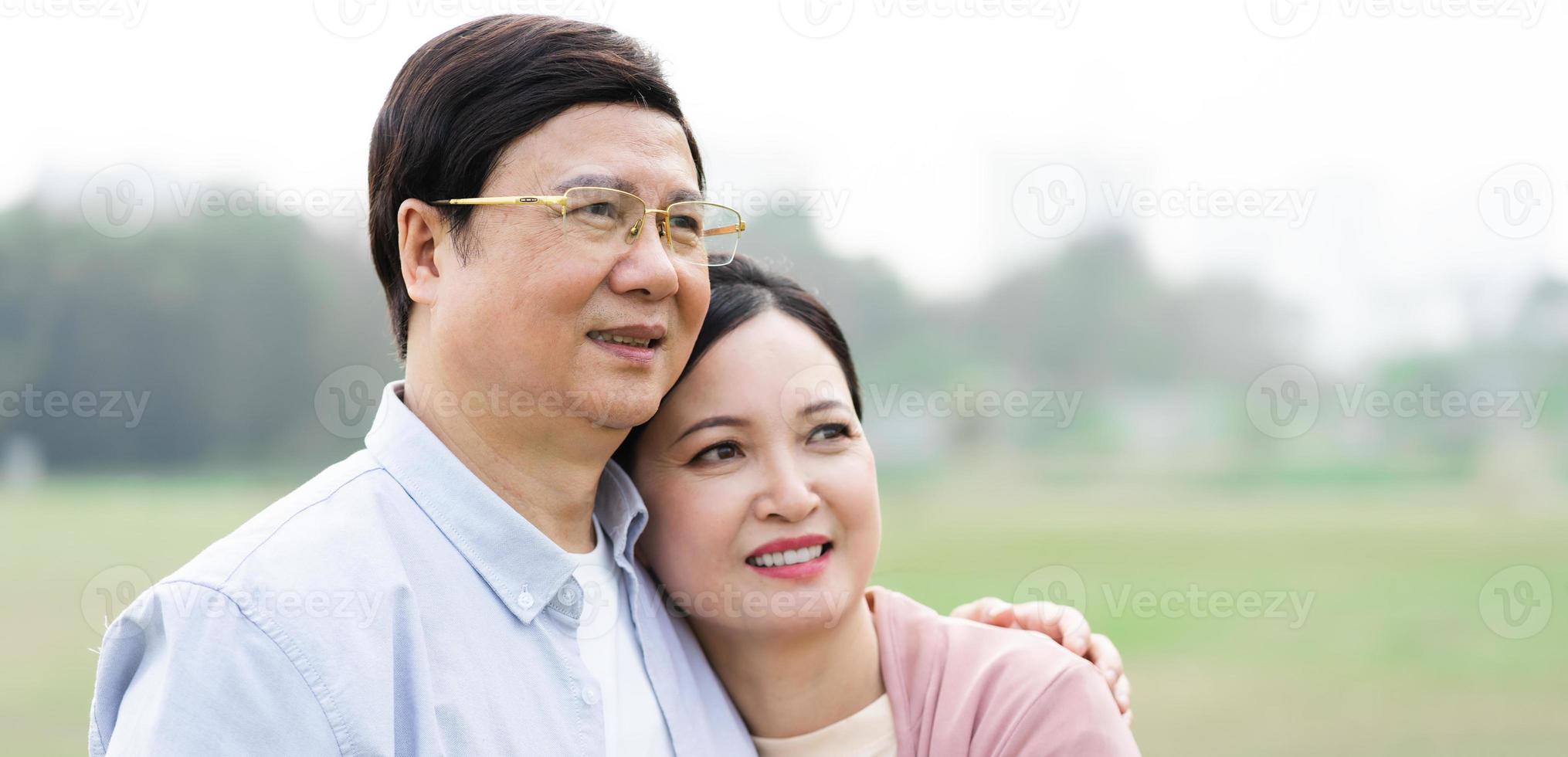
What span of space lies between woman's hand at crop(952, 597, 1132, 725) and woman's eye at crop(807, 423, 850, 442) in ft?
2.18

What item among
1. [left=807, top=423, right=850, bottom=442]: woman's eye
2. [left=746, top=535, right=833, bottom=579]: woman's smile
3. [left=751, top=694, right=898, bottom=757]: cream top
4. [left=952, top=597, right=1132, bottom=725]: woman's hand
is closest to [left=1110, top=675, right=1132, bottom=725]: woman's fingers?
[left=952, top=597, right=1132, bottom=725]: woman's hand

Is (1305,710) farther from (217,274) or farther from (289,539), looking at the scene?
(217,274)

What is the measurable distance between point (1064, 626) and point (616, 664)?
121cm

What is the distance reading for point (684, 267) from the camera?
2.56 m

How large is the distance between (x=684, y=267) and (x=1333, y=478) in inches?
→ 2121

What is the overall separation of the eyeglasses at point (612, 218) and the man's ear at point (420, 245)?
5 cm

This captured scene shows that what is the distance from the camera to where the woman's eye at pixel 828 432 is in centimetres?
286

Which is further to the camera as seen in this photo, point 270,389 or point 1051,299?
point 1051,299

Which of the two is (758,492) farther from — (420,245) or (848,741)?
(420,245)

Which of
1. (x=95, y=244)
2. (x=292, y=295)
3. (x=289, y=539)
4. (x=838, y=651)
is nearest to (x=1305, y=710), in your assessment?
(x=838, y=651)

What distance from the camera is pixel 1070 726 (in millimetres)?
2617

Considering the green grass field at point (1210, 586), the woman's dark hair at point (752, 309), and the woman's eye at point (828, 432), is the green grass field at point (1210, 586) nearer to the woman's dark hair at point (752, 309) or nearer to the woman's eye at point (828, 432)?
the woman's dark hair at point (752, 309)

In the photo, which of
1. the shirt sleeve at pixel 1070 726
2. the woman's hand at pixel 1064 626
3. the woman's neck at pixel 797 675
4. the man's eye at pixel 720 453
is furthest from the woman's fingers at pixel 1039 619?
the man's eye at pixel 720 453

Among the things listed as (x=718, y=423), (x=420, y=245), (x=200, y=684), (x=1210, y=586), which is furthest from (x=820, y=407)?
(x=1210, y=586)
